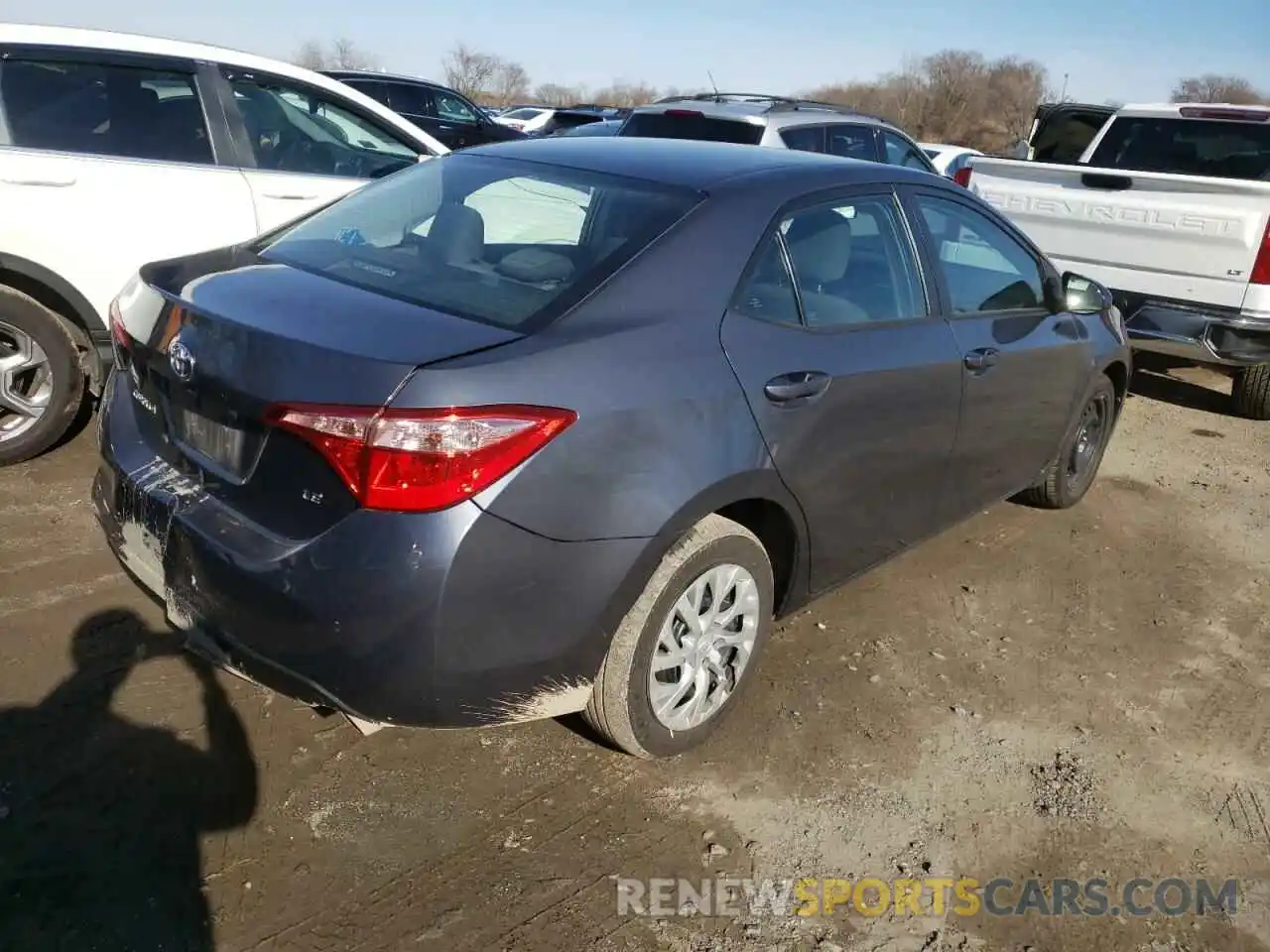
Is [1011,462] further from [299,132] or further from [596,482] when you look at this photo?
[299,132]

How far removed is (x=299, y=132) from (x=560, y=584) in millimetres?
3791

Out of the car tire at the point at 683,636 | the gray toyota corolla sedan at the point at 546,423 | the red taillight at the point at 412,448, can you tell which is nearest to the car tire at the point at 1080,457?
the gray toyota corolla sedan at the point at 546,423

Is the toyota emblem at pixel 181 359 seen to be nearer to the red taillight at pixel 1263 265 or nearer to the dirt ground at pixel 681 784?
the dirt ground at pixel 681 784

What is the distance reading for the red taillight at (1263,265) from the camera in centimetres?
595

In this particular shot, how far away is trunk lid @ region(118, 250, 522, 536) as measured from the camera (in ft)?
7.43

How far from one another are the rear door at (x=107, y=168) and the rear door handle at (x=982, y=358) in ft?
10.9

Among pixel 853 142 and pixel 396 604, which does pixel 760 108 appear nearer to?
pixel 853 142

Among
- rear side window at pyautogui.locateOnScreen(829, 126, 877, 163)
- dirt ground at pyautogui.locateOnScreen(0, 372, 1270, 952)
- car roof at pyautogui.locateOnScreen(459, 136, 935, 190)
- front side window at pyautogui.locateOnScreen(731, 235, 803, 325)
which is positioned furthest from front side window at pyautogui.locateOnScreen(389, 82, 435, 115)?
front side window at pyautogui.locateOnScreen(731, 235, 803, 325)

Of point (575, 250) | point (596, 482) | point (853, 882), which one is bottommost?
point (853, 882)

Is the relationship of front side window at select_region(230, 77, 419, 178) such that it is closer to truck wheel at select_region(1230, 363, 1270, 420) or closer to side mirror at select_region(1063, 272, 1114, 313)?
side mirror at select_region(1063, 272, 1114, 313)

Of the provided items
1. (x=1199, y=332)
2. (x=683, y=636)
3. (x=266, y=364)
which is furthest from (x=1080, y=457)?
(x=266, y=364)

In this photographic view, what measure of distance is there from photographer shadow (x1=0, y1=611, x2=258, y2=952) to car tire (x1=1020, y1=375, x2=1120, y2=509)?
3.60m

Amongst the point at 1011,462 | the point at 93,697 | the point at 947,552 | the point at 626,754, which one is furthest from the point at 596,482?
the point at 947,552

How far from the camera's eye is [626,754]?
3.07 m
